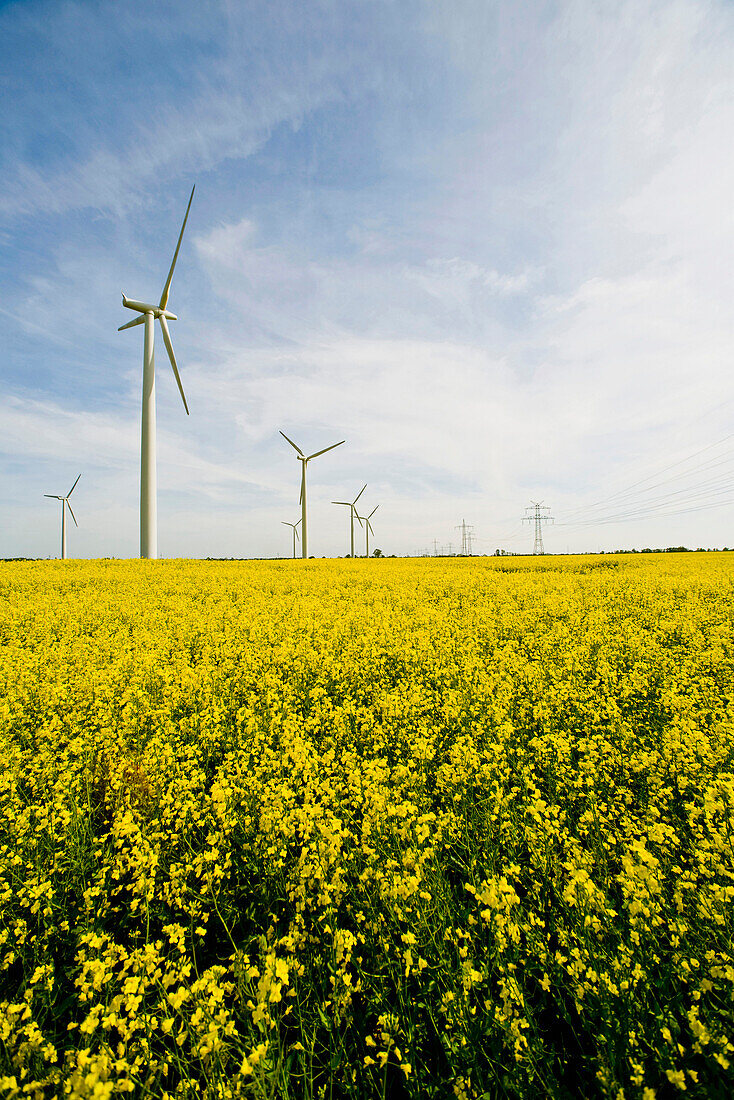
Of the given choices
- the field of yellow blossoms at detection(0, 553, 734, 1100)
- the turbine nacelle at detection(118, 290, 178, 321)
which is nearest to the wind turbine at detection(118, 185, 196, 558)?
the turbine nacelle at detection(118, 290, 178, 321)

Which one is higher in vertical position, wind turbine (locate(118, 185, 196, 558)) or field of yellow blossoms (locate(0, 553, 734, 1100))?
wind turbine (locate(118, 185, 196, 558))

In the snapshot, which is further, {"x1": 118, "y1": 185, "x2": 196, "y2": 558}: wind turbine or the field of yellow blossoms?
{"x1": 118, "y1": 185, "x2": 196, "y2": 558}: wind turbine

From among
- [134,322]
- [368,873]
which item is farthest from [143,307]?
[368,873]

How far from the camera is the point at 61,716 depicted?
6715 millimetres

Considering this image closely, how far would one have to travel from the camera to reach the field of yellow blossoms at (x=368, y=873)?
2422 millimetres

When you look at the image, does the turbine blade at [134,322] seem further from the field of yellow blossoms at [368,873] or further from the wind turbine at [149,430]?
the field of yellow blossoms at [368,873]

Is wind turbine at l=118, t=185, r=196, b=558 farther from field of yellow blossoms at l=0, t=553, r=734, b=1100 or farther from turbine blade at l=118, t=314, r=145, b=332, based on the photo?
field of yellow blossoms at l=0, t=553, r=734, b=1100

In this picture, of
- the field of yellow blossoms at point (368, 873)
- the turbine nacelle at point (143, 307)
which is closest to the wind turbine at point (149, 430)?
the turbine nacelle at point (143, 307)

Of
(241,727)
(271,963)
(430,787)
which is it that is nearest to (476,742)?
(430,787)

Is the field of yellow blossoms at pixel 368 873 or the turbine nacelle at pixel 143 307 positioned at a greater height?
the turbine nacelle at pixel 143 307

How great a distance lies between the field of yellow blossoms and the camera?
2.42 meters

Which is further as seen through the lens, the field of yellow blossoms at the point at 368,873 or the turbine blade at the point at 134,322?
the turbine blade at the point at 134,322

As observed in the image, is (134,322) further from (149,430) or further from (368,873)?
(368,873)

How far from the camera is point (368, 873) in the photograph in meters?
3.24
